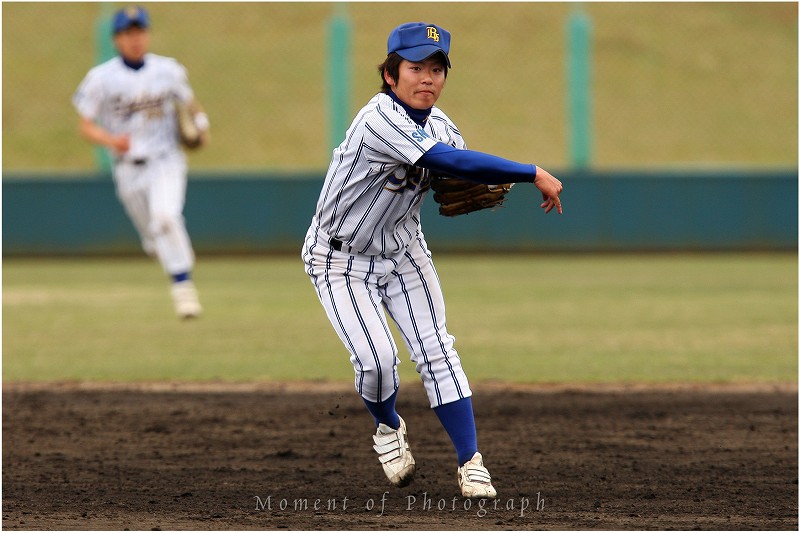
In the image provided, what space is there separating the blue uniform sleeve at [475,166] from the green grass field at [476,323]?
3.49m

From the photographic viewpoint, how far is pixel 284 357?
336 inches

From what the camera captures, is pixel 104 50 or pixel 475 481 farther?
pixel 104 50

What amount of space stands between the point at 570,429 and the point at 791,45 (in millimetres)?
21469

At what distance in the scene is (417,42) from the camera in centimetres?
448

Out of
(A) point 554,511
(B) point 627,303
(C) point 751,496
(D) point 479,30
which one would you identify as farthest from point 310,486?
→ (D) point 479,30

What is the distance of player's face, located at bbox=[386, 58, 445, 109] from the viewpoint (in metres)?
4.54

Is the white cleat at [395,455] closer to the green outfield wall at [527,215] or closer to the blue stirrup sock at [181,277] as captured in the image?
the blue stirrup sock at [181,277]

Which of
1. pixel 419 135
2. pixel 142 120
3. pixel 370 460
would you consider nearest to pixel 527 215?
pixel 142 120

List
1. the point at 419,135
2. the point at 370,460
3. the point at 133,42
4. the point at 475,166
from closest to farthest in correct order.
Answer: the point at 475,166, the point at 419,135, the point at 370,460, the point at 133,42

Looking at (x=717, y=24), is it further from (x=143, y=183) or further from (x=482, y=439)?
(x=482, y=439)

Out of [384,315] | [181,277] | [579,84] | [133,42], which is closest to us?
[384,315]

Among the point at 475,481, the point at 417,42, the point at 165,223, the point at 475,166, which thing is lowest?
the point at 475,481

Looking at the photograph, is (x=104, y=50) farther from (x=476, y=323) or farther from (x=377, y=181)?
(x=377, y=181)

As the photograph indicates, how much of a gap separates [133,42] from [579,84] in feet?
24.7
